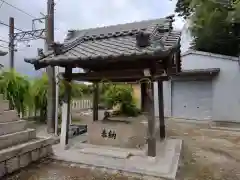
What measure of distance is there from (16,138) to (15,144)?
5.3 inches

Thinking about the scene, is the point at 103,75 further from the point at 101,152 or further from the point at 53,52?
the point at 101,152

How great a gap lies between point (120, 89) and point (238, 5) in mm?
7798

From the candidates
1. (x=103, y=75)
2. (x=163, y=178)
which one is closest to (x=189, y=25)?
(x=103, y=75)

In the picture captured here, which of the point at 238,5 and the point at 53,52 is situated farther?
the point at 238,5

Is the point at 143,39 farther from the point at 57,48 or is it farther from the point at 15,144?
the point at 15,144

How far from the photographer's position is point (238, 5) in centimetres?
686

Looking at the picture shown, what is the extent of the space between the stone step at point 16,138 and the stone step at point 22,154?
131mm

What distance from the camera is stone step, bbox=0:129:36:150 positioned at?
459 centimetres

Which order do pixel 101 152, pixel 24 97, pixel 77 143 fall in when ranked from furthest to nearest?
pixel 24 97
pixel 77 143
pixel 101 152

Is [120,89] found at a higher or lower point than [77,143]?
higher

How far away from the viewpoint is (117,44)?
18.0 feet

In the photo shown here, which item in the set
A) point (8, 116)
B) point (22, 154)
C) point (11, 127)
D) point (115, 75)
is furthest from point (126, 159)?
point (8, 116)

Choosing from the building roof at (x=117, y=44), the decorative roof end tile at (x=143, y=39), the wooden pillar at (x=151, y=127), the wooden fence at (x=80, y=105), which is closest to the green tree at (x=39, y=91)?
the building roof at (x=117, y=44)

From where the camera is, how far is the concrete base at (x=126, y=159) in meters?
4.66
